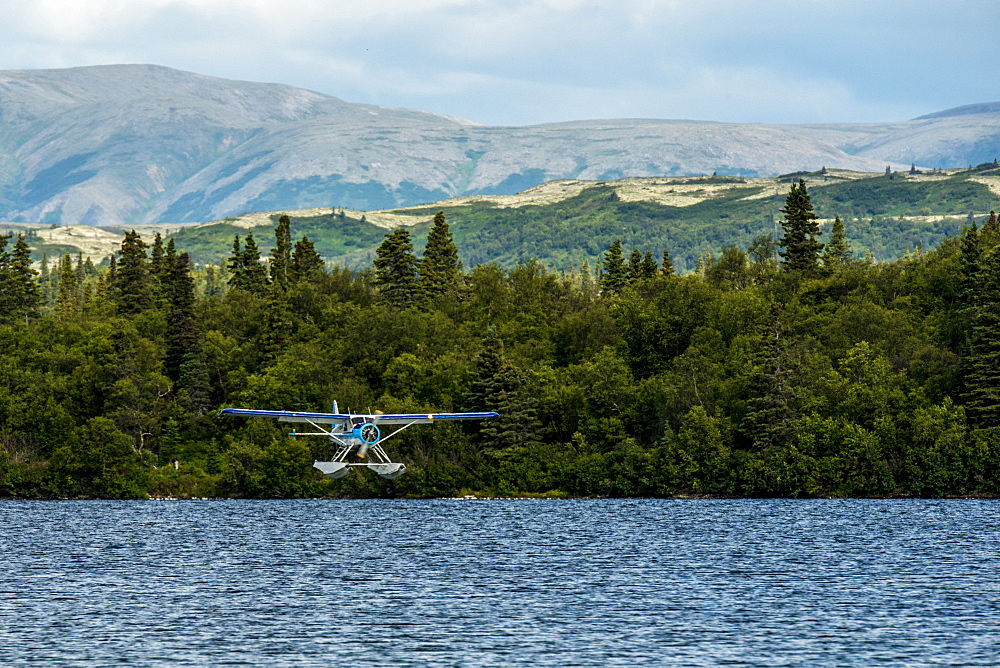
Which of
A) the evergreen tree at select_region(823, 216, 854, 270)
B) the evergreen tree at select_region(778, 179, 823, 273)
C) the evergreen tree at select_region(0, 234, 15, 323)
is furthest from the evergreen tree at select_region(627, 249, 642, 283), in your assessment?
the evergreen tree at select_region(0, 234, 15, 323)

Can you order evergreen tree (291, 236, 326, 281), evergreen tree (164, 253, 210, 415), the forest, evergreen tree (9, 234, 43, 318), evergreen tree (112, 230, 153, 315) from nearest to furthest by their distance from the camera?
the forest → evergreen tree (164, 253, 210, 415) → evergreen tree (112, 230, 153, 315) → evergreen tree (9, 234, 43, 318) → evergreen tree (291, 236, 326, 281)

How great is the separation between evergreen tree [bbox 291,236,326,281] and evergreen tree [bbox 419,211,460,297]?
16945 millimetres

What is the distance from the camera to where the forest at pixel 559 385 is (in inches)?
4540

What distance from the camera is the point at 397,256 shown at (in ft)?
549

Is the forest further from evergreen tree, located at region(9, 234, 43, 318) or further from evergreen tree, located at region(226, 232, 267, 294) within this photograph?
evergreen tree, located at region(9, 234, 43, 318)

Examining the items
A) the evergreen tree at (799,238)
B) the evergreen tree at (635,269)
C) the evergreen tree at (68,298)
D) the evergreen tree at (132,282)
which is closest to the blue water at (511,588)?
the evergreen tree at (799,238)

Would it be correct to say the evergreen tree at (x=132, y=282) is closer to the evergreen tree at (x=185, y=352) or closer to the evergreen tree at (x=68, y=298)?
the evergreen tree at (x=185, y=352)

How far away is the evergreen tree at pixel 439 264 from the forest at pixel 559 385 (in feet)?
15.3

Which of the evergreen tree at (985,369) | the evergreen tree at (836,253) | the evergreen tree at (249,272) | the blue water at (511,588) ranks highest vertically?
the evergreen tree at (836,253)

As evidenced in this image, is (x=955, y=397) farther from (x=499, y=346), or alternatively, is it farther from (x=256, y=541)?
(x=256, y=541)

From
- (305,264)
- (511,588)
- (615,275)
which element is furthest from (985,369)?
(305,264)

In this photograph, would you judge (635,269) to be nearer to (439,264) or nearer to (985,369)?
(439,264)

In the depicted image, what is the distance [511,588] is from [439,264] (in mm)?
116894

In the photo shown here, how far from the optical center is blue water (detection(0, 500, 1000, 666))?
44031 mm
